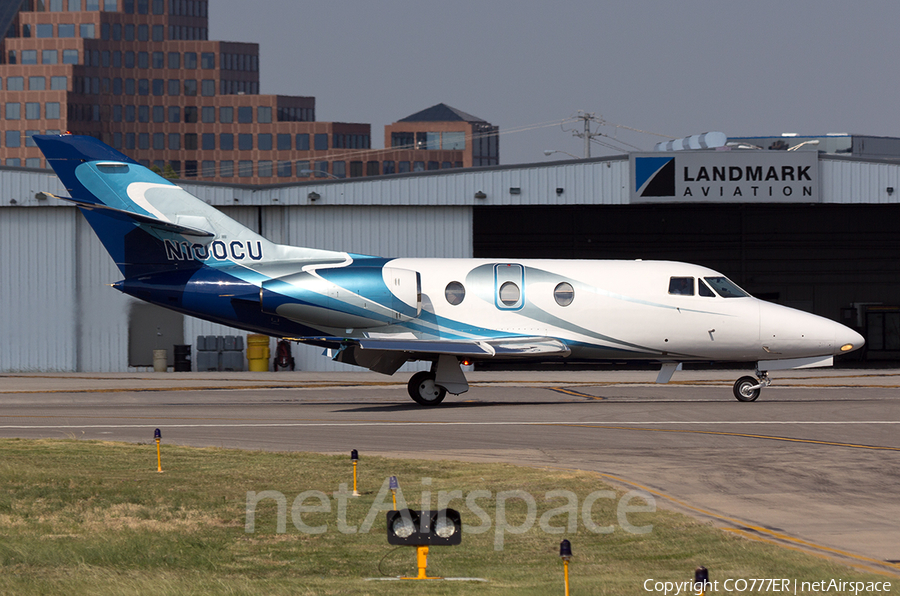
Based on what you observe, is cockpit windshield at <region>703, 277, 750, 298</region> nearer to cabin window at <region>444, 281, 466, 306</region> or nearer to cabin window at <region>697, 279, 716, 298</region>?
cabin window at <region>697, 279, 716, 298</region>

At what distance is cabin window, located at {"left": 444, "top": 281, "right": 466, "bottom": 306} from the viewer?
24.8 meters

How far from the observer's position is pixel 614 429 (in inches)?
778

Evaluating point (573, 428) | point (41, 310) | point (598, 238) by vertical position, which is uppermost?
point (598, 238)

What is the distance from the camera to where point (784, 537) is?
10.3 meters

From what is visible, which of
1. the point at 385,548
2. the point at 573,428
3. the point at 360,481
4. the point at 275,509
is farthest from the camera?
the point at 573,428

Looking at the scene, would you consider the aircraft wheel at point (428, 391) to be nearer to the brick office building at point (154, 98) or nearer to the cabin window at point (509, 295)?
the cabin window at point (509, 295)

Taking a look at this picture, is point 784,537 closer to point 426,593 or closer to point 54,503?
point 426,593

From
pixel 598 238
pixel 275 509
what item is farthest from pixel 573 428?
pixel 598 238

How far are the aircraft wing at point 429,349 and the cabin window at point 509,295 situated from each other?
2.88ft

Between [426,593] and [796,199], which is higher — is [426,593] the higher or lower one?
the lower one

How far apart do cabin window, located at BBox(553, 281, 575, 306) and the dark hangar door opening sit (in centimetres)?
2503

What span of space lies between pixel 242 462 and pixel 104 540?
5.03m

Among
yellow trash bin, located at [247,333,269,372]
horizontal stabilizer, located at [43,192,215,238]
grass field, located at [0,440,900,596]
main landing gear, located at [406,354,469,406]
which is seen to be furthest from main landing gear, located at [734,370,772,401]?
yellow trash bin, located at [247,333,269,372]

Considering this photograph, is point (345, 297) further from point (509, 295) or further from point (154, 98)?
point (154, 98)
